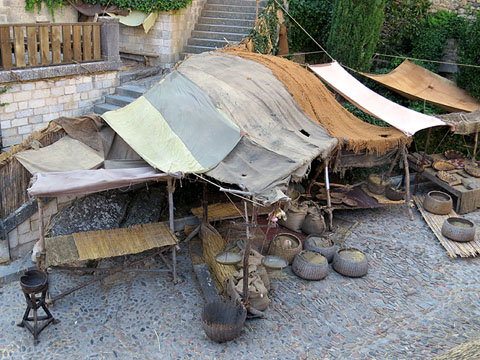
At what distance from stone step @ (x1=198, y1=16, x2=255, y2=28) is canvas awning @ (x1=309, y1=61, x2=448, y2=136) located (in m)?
2.63

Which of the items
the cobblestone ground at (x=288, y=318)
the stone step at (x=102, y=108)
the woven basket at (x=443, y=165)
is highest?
the stone step at (x=102, y=108)

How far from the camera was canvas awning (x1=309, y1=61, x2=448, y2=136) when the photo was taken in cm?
977

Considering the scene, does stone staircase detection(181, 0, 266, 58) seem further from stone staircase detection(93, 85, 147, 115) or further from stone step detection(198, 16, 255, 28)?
stone staircase detection(93, 85, 147, 115)

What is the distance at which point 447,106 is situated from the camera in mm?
11531

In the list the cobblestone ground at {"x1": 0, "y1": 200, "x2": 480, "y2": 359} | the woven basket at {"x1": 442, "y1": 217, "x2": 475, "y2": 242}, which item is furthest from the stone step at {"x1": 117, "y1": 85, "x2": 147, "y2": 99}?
the woven basket at {"x1": 442, "y1": 217, "x2": 475, "y2": 242}

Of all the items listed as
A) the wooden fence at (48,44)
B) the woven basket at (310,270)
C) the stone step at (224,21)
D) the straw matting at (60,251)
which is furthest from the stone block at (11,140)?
the stone step at (224,21)

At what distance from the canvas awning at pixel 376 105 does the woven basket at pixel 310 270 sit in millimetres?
3289

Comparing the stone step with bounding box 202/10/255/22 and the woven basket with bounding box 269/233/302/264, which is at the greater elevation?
Result: the stone step with bounding box 202/10/255/22

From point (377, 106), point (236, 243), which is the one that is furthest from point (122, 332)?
point (377, 106)

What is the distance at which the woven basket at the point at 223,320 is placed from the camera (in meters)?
6.38

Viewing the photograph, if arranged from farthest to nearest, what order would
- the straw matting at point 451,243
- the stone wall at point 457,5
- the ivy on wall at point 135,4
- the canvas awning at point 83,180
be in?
the stone wall at point 457,5, the ivy on wall at point 135,4, the straw matting at point 451,243, the canvas awning at point 83,180

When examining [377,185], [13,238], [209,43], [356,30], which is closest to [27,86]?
[13,238]

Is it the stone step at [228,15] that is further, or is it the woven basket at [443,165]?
the stone step at [228,15]

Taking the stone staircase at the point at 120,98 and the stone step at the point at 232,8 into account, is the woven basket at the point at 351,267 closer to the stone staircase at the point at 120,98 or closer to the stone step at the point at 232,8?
the stone staircase at the point at 120,98
